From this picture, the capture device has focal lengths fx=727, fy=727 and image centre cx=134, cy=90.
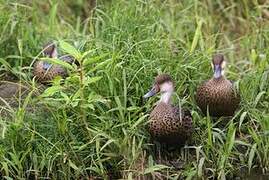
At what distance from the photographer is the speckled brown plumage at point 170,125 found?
392 cm

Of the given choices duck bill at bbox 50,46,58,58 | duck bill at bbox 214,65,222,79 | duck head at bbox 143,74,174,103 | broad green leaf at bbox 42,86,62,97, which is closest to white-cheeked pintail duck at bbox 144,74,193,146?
duck head at bbox 143,74,174,103

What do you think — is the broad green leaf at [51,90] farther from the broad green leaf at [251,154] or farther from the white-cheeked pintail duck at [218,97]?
the broad green leaf at [251,154]

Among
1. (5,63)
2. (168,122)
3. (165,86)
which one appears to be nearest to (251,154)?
(168,122)

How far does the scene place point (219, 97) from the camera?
4.16 metres

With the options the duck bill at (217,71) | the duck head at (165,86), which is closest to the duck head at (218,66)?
the duck bill at (217,71)

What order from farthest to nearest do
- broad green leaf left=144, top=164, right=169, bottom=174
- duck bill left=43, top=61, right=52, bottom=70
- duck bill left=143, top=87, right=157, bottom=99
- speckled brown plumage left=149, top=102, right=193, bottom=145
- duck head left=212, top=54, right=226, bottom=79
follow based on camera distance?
duck bill left=43, top=61, right=52, bottom=70 → duck head left=212, top=54, right=226, bottom=79 → duck bill left=143, top=87, right=157, bottom=99 → speckled brown plumage left=149, top=102, right=193, bottom=145 → broad green leaf left=144, top=164, right=169, bottom=174

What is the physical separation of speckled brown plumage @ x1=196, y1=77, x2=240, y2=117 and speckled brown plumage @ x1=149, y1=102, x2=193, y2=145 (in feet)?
0.82

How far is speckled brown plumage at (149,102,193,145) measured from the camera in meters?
3.92

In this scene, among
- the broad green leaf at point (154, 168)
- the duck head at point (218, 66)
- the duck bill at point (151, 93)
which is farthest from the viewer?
the duck head at point (218, 66)

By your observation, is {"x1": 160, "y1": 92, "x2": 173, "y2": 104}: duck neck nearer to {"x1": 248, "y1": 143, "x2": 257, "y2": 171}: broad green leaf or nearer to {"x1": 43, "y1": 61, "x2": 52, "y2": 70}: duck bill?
{"x1": 248, "y1": 143, "x2": 257, "y2": 171}: broad green leaf

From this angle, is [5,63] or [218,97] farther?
[5,63]

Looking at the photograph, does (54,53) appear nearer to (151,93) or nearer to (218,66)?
(151,93)

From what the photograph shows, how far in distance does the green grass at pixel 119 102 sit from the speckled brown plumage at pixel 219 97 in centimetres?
7

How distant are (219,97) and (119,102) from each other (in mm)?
582
